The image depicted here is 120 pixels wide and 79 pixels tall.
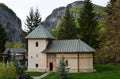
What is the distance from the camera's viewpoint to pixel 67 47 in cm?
5916

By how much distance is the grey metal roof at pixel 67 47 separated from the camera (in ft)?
190

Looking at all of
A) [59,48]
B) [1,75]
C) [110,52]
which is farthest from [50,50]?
[110,52]

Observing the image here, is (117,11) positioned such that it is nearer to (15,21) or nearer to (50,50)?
(50,50)

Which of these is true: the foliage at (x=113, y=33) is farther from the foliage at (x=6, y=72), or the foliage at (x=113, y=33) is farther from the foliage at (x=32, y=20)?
the foliage at (x=32, y=20)

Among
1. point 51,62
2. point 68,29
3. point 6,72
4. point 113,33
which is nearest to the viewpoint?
point 113,33

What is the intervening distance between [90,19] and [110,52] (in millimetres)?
43405

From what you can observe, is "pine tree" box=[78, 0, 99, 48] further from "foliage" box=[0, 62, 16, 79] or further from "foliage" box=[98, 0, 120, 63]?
"foliage" box=[98, 0, 120, 63]

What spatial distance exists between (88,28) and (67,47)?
576 inches

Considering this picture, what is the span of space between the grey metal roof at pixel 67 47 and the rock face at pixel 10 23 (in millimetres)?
113057

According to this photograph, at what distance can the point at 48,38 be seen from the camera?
61.0 meters

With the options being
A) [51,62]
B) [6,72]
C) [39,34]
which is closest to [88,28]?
[39,34]

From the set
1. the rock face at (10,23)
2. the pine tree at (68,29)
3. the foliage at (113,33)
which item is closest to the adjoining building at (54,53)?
the pine tree at (68,29)

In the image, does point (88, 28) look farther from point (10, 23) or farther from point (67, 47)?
point (10, 23)

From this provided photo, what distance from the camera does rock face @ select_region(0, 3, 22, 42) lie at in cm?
17375
